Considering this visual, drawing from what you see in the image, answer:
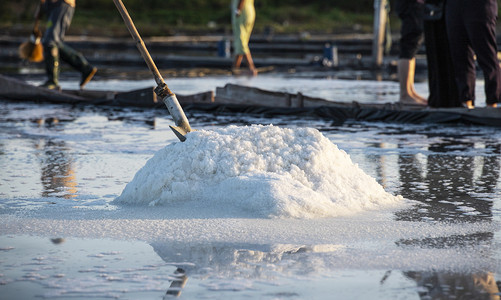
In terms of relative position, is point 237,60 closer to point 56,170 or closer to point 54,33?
point 54,33

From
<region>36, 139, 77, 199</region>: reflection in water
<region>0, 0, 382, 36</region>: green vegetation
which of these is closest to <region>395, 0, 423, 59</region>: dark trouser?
<region>36, 139, 77, 199</region>: reflection in water

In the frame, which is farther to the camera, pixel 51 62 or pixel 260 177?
pixel 51 62

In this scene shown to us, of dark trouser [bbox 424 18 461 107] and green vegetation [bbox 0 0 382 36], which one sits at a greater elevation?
green vegetation [bbox 0 0 382 36]

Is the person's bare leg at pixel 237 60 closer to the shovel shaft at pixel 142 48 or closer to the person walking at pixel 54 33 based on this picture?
the person walking at pixel 54 33

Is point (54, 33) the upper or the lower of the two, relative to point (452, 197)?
upper

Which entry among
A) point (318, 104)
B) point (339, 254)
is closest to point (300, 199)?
point (339, 254)

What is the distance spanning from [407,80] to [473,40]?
1.60 m

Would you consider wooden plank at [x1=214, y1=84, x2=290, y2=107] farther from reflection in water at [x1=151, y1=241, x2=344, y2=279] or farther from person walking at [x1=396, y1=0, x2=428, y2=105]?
reflection in water at [x1=151, y1=241, x2=344, y2=279]

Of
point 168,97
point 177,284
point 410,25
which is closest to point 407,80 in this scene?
point 410,25

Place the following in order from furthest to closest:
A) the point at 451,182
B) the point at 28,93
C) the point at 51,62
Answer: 1. the point at 51,62
2. the point at 28,93
3. the point at 451,182

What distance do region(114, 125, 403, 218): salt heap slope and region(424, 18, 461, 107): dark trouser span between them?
14.6ft

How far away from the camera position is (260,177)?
201 inches

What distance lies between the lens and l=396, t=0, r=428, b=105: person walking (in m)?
9.85

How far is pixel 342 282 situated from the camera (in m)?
3.69
